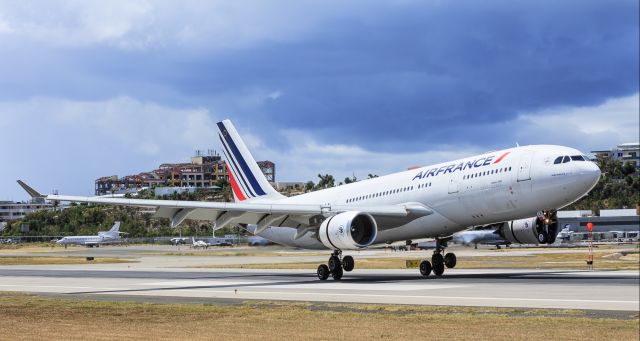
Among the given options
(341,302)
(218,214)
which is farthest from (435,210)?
(341,302)

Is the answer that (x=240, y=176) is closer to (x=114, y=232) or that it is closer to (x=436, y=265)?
(x=436, y=265)

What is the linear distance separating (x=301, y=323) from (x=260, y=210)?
2225 cm

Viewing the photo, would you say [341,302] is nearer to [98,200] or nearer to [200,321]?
[200,321]

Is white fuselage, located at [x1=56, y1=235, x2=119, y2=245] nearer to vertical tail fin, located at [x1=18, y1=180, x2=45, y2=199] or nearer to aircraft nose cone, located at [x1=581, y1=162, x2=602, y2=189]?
vertical tail fin, located at [x1=18, y1=180, x2=45, y2=199]

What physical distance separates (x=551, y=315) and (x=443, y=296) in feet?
26.0

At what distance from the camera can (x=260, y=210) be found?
1767 inches

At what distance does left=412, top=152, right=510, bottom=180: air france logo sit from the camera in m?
42.3

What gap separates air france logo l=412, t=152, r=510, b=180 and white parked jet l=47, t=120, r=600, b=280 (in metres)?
0.07

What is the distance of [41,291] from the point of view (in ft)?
128

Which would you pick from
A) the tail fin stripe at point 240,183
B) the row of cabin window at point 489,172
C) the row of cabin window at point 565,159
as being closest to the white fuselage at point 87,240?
the tail fin stripe at point 240,183

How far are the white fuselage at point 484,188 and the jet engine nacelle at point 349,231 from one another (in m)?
2.84

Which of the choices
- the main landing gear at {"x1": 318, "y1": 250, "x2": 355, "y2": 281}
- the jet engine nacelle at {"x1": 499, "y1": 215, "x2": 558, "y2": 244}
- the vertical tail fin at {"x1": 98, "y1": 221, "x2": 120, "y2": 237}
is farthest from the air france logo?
the vertical tail fin at {"x1": 98, "y1": 221, "x2": 120, "y2": 237}

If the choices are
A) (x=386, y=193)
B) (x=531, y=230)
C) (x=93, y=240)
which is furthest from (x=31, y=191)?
(x=93, y=240)

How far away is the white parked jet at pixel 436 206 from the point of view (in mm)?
39656
